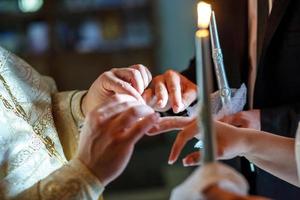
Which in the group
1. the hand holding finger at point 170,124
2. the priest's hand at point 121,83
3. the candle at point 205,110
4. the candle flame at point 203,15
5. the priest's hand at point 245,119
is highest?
the candle flame at point 203,15

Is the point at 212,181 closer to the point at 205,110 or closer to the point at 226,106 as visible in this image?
the point at 205,110

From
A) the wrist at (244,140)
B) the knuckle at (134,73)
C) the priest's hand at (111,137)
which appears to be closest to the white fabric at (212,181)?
the priest's hand at (111,137)

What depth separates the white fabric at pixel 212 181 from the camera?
50 centimetres

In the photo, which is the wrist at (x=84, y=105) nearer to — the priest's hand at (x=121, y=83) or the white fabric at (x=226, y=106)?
the priest's hand at (x=121, y=83)

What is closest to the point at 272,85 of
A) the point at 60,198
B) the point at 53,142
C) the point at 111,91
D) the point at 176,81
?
the point at 176,81

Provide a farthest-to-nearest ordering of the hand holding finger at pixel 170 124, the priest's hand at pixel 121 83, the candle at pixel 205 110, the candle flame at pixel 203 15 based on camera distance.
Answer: the priest's hand at pixel 121 83, the hand holding finger at pixel 170 124, the candle flame at pixel 203 15, the candle at pixel 205 110

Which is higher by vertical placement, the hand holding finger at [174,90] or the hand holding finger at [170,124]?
the hand holding finger at [170,124]

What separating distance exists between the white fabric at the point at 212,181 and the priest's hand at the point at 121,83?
14.3 inches

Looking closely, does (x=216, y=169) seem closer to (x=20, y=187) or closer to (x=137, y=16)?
(x=20, y=187)

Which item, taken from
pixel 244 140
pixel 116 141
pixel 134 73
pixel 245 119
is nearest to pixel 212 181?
pixel 116 141

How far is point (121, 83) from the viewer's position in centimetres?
90

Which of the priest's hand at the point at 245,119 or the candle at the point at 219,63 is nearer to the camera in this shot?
the candle at the point at 219,63

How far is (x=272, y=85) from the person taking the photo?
3.78 feet

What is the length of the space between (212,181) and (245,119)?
0.57 m
